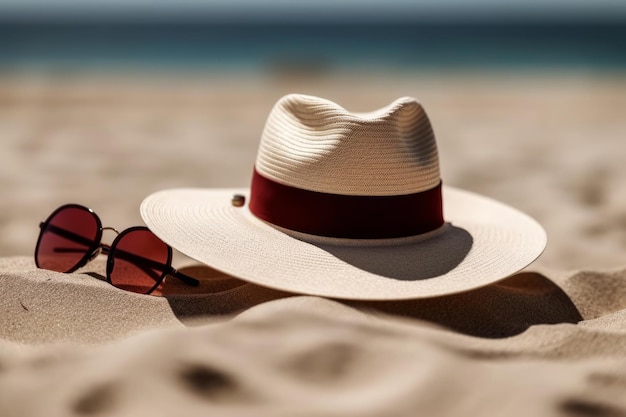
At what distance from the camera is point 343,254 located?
6.93 feet

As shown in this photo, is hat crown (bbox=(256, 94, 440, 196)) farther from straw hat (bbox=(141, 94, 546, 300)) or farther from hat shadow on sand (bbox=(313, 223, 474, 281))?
hat shadow on sand (bbox=(313, 223, 474, 281))

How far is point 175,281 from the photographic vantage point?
2.50m

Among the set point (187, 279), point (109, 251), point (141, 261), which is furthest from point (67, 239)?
point (187, 279)

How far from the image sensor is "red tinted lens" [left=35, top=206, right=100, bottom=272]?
2.46m

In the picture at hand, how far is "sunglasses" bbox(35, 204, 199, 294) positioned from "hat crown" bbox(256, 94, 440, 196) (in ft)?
1.61

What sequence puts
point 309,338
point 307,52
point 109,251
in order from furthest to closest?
point 307,52 < point 109,251 < point 309,338

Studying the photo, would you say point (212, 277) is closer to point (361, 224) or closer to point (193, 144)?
point (361, 224)

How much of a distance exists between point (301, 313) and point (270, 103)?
322 inches

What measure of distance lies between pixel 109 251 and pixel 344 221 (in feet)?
2.84

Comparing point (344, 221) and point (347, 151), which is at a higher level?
point (347, 151)

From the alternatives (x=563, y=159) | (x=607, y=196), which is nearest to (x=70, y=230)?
(x=607, y=196)

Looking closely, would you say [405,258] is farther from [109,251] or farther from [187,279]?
[109,251]

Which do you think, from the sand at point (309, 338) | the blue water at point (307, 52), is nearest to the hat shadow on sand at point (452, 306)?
the sand at point (309, 338)

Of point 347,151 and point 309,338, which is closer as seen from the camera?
point 309,338
